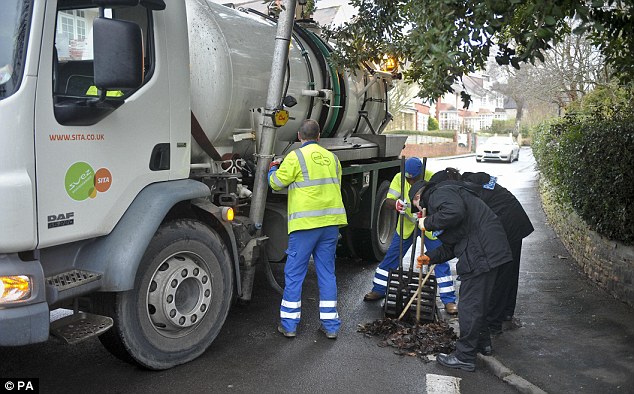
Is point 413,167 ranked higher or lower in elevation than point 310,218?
higher

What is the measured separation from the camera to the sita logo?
368 cm

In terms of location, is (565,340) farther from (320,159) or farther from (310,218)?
(320,159)

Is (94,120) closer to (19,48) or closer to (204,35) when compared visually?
(19,48)

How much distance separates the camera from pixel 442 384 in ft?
14.5

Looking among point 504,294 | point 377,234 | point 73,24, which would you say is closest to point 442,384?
point 504,294

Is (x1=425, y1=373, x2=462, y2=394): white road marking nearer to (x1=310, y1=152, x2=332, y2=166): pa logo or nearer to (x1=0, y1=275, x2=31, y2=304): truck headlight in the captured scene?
(x1=310, y1=152, x2=332, y2=166): pa logo

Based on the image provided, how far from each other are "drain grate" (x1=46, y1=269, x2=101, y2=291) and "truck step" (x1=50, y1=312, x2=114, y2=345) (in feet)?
0.87

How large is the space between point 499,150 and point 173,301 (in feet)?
109

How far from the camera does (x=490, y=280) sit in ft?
15.1

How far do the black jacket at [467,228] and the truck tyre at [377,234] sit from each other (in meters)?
3.24

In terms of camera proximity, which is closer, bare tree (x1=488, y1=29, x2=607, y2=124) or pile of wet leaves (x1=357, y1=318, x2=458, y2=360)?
pile of wet leaves (x1=357, y1=318, x2=458, y2=360)

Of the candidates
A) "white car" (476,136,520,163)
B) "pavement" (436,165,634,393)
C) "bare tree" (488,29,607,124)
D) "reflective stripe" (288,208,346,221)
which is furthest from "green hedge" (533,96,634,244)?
"white car" (476,136,520,163)

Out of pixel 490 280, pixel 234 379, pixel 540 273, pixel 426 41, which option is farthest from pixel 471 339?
pixel 540 273

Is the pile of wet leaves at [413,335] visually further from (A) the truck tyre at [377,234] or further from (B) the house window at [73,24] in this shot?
(B) the house window at [73,24]
